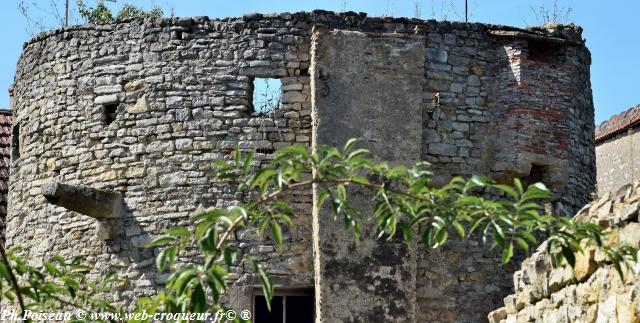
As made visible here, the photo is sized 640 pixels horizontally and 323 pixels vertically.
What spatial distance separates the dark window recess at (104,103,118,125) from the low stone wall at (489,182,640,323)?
5.23 meters

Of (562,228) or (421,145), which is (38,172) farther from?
(562,228)

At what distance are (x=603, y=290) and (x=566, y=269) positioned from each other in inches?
24.2

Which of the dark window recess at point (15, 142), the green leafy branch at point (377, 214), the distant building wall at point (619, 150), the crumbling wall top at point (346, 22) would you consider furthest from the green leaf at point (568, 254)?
the distant building wall at point (619, 150)

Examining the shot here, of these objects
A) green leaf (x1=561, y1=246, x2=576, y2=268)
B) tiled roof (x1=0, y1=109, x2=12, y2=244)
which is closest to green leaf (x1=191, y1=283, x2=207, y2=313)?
green leaf (x1=561, y1=246, x2=576, y2=268)

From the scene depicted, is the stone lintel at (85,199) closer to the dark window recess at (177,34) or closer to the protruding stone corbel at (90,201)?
the protruding stone corbel at (90,201)

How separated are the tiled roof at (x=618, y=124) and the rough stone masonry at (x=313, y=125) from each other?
245 inches

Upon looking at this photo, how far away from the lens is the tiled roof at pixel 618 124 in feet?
59.5

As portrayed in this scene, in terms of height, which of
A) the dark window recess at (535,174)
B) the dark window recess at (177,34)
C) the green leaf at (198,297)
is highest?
the dark window recess at (177,34)

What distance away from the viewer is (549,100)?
469 inches

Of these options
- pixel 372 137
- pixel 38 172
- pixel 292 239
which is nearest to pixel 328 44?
pixel 372 137

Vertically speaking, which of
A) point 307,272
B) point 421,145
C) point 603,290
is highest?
point 421,145

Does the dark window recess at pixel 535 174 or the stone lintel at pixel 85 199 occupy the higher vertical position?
the dark window recess at pixel 535 174

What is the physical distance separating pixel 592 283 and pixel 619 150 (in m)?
12.6

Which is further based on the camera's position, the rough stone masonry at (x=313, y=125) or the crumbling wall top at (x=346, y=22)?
A: the crumbling wall top at (x=346, y=22)
